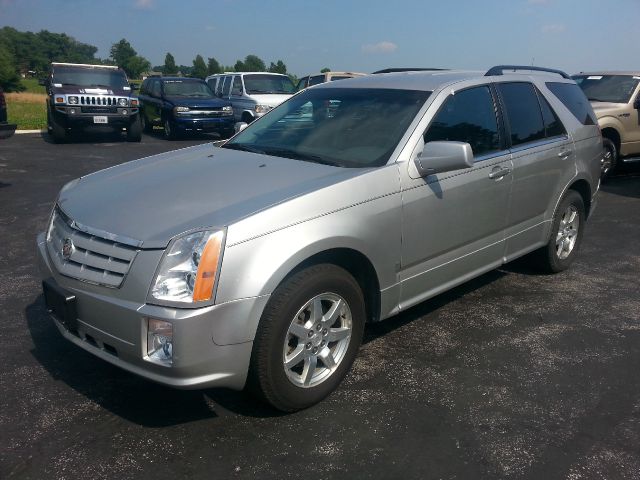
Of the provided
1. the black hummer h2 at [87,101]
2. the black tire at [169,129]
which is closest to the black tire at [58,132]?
the black hummer h2 at [87,101]

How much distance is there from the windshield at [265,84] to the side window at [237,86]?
0.22 m

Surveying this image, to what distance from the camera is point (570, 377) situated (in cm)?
360

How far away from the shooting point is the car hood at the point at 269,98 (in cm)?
1628

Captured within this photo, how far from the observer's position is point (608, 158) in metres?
9.95

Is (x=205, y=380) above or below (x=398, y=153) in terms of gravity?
below

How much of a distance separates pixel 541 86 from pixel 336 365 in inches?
125

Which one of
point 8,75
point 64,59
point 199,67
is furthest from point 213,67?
point 64,59

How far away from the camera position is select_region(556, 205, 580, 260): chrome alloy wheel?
17.5 ft

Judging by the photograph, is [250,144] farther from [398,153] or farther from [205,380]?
[205,380]

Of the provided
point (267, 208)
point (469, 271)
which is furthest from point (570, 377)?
point (267, 208)

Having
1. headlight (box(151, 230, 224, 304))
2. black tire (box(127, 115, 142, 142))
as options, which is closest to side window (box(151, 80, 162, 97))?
black tire (box(127, 115, 142, 142))

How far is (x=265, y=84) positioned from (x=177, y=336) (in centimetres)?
1527

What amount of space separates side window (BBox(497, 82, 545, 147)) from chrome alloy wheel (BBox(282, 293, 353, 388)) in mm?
2153

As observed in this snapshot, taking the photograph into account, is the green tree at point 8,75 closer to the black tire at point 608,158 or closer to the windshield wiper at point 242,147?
the black tire at point 608,158
